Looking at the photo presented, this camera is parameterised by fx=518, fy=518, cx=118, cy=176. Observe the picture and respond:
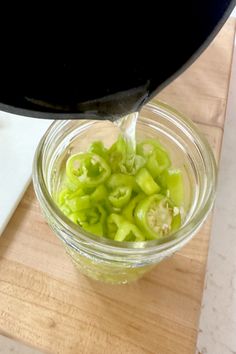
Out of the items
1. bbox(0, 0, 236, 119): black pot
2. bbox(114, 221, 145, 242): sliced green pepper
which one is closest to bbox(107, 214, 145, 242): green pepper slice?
bbox(114, 221, 145, 242): sliced green pepper

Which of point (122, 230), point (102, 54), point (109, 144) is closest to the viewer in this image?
point (102, 54)

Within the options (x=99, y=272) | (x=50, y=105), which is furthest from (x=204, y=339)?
(x=50, y=105)

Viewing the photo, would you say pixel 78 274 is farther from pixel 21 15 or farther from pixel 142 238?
pixel 21 15

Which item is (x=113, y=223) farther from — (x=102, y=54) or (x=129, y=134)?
(x=102, y=54)

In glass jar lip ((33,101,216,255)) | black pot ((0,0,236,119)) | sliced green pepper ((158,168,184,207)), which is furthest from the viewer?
sliced green pepper ((158,168,184,207))

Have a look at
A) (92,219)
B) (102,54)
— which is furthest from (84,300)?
(102,54)

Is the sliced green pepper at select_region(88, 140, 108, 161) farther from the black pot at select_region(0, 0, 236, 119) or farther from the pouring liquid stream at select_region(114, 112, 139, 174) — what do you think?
the black pot at select_region(0, 0, 236, 119)
